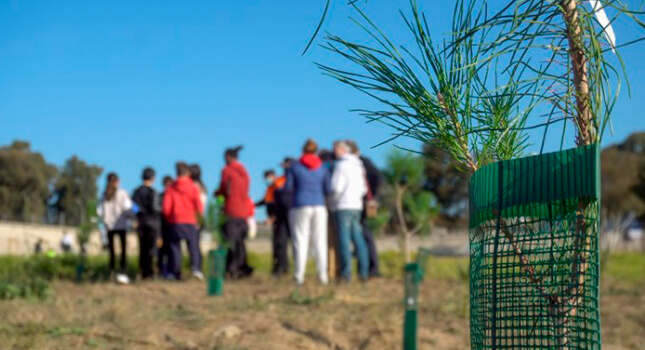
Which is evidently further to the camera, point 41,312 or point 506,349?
point 41,312

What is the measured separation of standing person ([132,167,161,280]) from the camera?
33.6ft

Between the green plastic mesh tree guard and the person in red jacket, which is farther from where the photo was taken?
the person in red jacket

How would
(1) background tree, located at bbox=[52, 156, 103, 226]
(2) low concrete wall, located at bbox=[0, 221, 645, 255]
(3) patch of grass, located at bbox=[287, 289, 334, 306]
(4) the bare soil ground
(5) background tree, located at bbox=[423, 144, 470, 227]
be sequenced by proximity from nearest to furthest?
(4) the bare soil ground < (3) patch of grass, located at bbox=[287, 289, 334, 306] < (2) low concrete wall, located at bbox=[0, 221, 645, 255] < (1) background tree, located at bbox=[52, 156, 103, 226] < (5) background tree, located at bbox=[423, 144, 470, 227]

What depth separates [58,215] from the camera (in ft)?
96.1

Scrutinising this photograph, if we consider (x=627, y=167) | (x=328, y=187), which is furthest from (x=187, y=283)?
(x=627, y=167)

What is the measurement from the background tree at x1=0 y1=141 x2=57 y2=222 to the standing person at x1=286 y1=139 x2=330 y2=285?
9.96 meters

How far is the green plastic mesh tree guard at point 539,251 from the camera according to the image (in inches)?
59.5

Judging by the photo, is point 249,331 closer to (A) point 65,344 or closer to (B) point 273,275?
(A) point 65,344

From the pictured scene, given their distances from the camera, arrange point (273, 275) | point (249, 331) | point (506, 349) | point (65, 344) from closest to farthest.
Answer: point (506, 349), point (65, 344), point (249, 331), point (273, 275)

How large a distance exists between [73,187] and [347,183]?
20.2 metres

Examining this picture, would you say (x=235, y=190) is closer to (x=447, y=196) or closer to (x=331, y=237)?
(x=331, y=237)

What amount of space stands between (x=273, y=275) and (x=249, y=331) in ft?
14.5

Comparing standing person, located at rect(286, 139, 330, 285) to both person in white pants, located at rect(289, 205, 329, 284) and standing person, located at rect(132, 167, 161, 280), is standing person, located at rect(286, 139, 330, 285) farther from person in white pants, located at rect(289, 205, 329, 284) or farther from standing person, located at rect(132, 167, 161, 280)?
standing person, located at rect(132, 167, 161, 280)

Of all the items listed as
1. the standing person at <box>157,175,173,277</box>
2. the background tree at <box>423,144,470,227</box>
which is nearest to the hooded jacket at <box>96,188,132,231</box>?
the standing person at <box>157,175,173,277</box>
